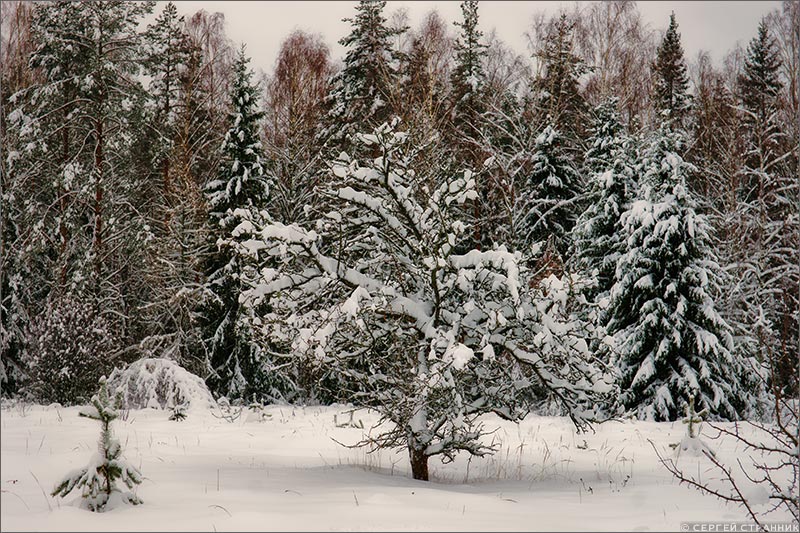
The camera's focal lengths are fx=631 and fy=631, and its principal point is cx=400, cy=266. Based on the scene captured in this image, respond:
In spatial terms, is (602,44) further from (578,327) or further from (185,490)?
(185,490)

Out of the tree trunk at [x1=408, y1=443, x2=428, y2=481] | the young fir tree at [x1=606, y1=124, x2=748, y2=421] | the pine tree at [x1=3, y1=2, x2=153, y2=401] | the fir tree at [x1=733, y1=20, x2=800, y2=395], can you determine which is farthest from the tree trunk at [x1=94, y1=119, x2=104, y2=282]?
the fir tree at [x1=733, y1=20, x2=800, y2=395]

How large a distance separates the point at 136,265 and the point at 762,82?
26.0m

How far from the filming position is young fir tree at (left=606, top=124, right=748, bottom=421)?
15.0 m

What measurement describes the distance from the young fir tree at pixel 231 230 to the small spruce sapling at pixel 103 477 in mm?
14225

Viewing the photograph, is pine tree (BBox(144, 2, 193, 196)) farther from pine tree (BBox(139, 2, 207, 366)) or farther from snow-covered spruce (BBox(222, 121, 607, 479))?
snow-covered spruce (BBox(222, 121, 607, 479))

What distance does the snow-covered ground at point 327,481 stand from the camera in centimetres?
428

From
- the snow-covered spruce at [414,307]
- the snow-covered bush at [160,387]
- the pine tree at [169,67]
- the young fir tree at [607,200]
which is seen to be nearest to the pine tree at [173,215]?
the pine tree at [169,67]

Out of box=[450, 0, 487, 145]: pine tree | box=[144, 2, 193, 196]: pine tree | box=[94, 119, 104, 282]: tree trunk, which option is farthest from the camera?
box=[450, 0, 487, 145]: pine tree

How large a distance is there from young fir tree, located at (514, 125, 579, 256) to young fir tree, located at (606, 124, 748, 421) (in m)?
5.39

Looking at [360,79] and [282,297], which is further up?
[360,79]

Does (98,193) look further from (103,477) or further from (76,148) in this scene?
(103,477)

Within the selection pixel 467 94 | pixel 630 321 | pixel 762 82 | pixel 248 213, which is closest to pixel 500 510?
pixel 248 213

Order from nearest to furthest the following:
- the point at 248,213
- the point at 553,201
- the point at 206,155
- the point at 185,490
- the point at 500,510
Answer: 1. the point at 500,510
2. the point at 185,490
3. the point at 248,213
4. the point at 553,201
5. the point at 206,155

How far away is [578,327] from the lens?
705 centimetres
